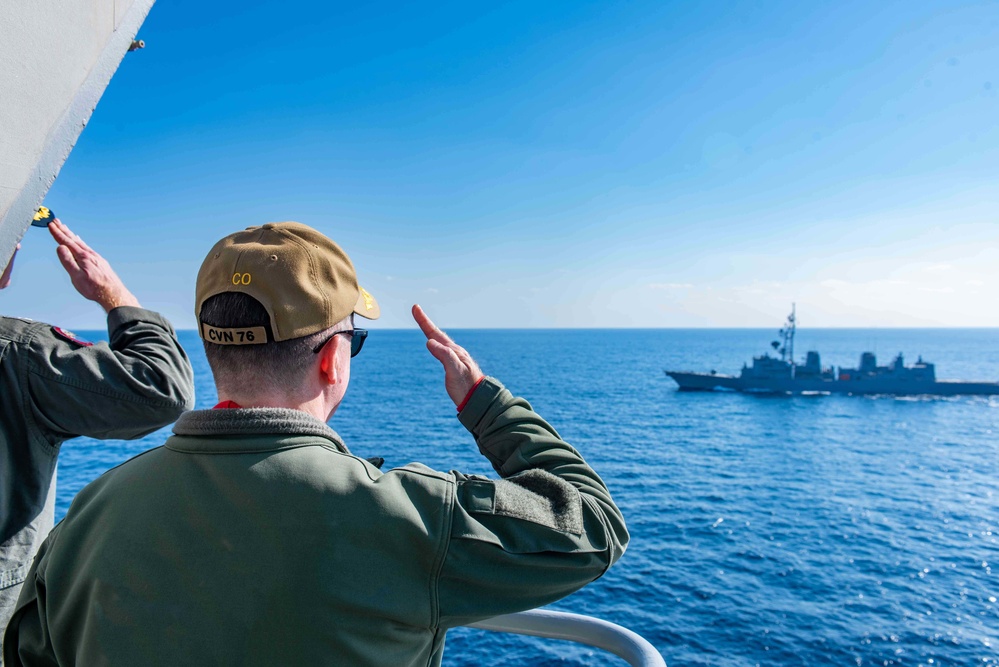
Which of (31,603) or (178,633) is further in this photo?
(31,603)

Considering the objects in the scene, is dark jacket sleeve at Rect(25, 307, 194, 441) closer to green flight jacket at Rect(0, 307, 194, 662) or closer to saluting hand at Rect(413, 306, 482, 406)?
green flight jacket at Rect(0, 307, 194, 662)

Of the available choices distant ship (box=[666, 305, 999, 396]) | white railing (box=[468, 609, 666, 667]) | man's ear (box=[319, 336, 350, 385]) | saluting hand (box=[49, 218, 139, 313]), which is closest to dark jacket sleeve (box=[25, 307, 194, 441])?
saluting hand (box=[49, 218, 139, 313])

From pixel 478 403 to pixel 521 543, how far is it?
1.54 ft

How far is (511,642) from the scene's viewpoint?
16.1m

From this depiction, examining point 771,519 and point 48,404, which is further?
point 771,519

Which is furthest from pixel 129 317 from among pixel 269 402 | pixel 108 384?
pixel 269 402

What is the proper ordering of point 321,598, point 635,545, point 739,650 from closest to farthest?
1. point 321,598
2. point 739,650
3. point 635,545

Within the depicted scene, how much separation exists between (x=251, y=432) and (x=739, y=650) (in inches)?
677

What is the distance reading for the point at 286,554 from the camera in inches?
44.2

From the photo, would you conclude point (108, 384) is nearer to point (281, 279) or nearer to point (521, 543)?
point (281, 279)

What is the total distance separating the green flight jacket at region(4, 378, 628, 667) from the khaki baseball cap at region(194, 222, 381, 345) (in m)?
0.19

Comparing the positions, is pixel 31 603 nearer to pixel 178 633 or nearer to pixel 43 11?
pixel 178 633

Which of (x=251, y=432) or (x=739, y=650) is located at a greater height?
(x=251, y=432)

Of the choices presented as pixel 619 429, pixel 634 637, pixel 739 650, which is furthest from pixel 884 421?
pixel 634 637
